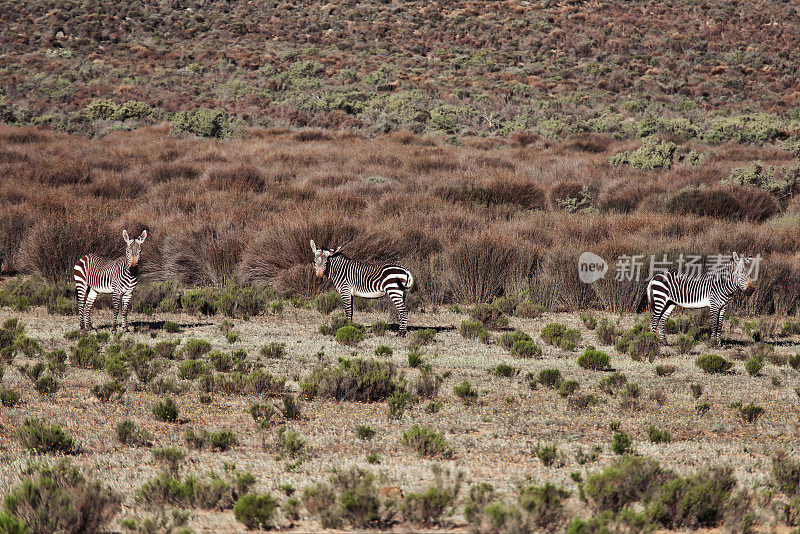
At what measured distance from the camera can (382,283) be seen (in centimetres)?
1089

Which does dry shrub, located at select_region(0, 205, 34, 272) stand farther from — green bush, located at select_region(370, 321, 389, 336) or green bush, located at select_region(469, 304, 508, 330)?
green bush, located at select_region(469, 304, 508, 330)

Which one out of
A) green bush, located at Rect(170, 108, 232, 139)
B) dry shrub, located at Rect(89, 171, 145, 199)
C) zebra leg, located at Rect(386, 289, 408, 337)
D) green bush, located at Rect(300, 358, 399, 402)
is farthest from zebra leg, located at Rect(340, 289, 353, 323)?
green bush, located at Rect(170, 108, 232, 139)

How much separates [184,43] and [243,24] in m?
5.71

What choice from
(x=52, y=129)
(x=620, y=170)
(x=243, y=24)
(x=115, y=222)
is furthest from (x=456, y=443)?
(x=243, y=24)

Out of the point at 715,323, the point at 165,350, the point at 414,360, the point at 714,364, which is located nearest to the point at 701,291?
the point at 715,323

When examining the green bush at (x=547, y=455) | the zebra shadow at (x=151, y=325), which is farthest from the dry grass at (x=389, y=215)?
the green bush at (x=547, y=455)

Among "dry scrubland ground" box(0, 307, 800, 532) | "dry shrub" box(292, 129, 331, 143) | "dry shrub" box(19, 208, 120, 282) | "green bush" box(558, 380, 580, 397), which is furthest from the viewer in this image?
"dry shrub" box(292, 129, 331, 143)

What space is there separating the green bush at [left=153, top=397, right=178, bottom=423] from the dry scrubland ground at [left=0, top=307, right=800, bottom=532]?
0.28 feet

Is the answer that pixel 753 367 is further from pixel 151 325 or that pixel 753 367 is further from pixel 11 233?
pixel 11 233

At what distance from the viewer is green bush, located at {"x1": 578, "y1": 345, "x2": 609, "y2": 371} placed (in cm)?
925

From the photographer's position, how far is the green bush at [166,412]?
22.2 ft

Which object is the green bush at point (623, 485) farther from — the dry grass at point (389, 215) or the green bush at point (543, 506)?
the dry grass at point (389, 215)

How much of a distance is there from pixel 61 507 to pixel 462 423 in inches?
146

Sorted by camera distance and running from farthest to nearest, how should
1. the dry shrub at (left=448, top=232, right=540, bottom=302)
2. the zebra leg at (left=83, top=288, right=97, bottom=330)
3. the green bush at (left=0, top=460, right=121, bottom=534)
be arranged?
the dry shrub at (left=448, top=232, right=540, bottom=302) < the zebra leg at (left=83, top=288, right=97, bottom=330) < the green bush at (left=0, top=460, right=121, bottom=534)
